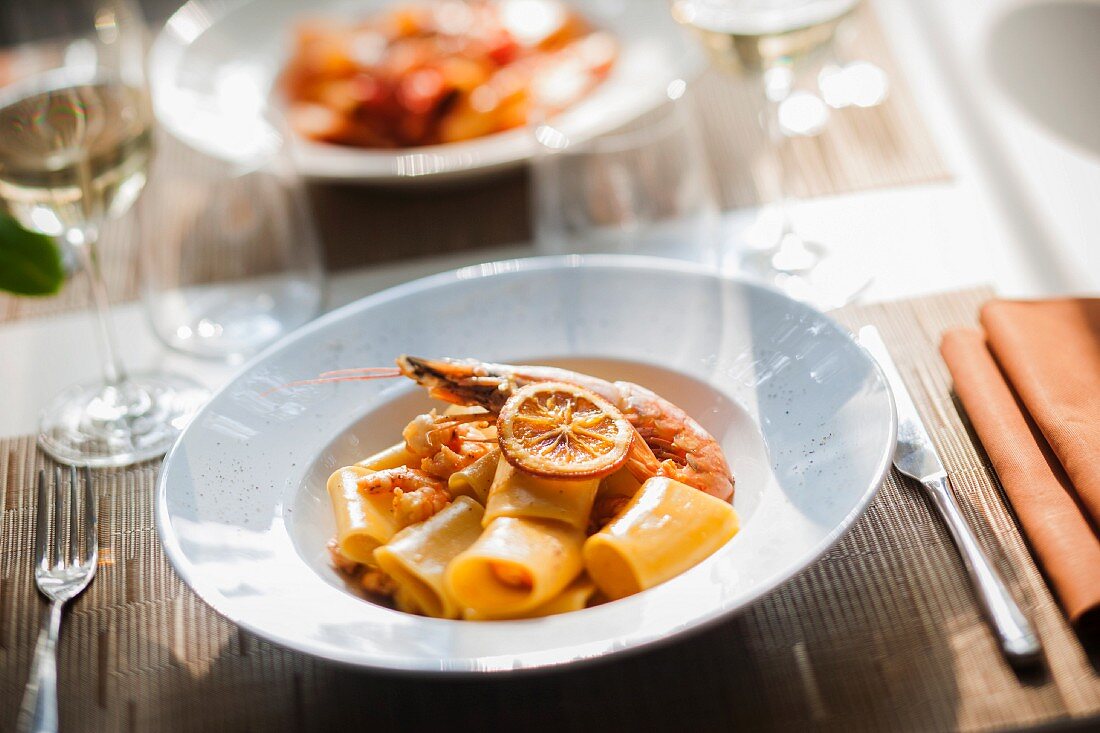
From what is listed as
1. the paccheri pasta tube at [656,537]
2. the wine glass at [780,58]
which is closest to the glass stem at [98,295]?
the paccheri pasta tube at [656,537]

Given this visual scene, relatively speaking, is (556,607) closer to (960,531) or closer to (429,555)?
(429,555)

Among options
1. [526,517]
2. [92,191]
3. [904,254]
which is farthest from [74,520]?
[904,254]

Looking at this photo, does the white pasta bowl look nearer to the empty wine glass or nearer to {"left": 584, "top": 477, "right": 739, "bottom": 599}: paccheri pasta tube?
{"left": 584, "top": 477, "right": 739, "bottom": 599}: paccheri pasta tube

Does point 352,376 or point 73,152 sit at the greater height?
point 73,152

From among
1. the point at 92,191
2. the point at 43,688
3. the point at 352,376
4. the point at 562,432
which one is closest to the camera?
the point at 43,688

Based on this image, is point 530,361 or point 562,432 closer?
point 562,432

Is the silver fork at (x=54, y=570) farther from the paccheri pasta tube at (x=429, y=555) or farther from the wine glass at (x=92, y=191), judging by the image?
the paccheri pasta tube at (x=429, y=555)

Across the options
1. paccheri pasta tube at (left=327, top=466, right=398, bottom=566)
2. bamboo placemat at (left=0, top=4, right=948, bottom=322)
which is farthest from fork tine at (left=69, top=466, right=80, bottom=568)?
bamboo placemat at (left=0, top=4, right=948, bottom=322)
